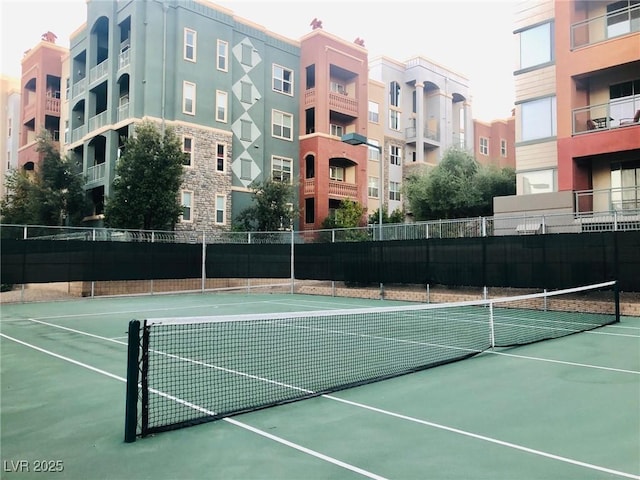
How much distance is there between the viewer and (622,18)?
65.5ft

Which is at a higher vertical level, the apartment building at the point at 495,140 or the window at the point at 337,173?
the apartment building at the point at 495,140

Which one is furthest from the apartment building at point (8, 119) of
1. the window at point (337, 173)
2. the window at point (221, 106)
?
the window at point (337, 173)

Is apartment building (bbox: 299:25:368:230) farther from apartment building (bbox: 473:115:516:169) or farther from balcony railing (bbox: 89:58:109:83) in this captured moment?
apartment building (bbox: 473:115:516:169)

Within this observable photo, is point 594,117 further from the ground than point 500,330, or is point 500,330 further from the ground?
point 594,117

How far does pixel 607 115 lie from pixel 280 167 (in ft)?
67.8

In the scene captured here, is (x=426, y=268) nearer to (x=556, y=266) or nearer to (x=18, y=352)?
(x=556, y=266)

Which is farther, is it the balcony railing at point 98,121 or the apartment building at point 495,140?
the apartment building at point 495,140

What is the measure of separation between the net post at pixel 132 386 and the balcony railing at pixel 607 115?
67.4ft

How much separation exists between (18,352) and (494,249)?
48.3 ft

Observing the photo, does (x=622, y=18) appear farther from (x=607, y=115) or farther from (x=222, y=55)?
(x=222, y=55)

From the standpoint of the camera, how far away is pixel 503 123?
5228 cm

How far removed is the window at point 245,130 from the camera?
32031 millimetres

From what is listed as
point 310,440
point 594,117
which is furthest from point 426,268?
point 310,440

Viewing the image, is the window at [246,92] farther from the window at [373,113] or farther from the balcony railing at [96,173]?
the window at [373,113]
